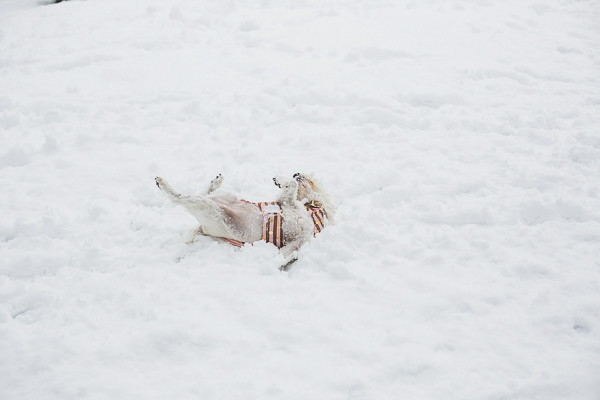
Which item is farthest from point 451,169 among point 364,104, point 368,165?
point 364,104

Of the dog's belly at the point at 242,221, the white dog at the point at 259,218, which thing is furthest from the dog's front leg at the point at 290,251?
the dog's belly at the point at 242,221

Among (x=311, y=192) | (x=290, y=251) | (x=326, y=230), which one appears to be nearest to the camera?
(x=290, y=251)

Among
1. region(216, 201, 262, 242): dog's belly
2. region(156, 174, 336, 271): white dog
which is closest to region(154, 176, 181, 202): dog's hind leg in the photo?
region(156, 174, 336, 271): white dog

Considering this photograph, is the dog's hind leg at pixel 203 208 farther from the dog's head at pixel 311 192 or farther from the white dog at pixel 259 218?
the dog's head at pixel 311 192

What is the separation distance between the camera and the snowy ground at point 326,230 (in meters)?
2.42

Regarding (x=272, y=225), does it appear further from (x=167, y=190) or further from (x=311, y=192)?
(x=167, y=190)

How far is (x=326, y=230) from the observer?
339 centimetres

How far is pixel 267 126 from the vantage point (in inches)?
195

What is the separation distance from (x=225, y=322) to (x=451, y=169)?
2.83 meters

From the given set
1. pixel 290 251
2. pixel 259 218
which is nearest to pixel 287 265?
pixel 290 251

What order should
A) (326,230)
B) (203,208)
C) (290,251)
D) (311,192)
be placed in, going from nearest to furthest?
1. (203,208)
2. (290,251)
3. (326,230)
4. (311,192)

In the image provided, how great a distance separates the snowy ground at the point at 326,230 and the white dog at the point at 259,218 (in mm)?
126

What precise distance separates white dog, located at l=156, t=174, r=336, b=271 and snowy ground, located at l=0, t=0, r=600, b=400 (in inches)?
4.9

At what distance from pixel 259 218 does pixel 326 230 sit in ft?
Answer: 1.86
